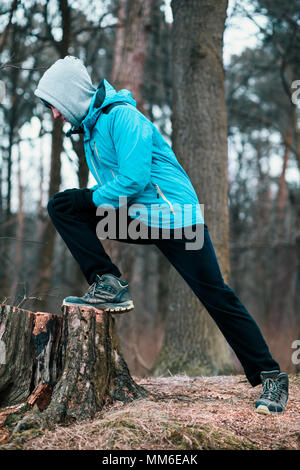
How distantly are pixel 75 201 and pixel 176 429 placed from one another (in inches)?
61.4

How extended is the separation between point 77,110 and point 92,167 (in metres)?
0.40

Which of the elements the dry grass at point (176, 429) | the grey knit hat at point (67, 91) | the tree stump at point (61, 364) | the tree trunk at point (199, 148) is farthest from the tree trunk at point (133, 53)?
the dry grass at point (176, 429)

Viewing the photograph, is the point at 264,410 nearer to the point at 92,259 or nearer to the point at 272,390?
the point at 272,390

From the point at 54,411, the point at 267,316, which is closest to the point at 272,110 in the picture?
the point at 267,316

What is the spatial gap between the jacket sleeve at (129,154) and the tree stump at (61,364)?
2.71 ft

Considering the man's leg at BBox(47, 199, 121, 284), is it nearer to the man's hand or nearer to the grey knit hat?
the man's hand

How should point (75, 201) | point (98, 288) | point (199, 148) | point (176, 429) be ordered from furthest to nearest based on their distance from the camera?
point (199, 148)
point (98, 288)
point (75, 201)
point (176, 429)

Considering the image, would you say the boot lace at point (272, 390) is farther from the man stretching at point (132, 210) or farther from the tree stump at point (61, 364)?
the tree stump at point (61, 364)

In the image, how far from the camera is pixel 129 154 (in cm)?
317

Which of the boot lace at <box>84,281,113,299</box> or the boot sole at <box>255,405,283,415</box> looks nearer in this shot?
the boot sole at <box>255,405,283,415</box>

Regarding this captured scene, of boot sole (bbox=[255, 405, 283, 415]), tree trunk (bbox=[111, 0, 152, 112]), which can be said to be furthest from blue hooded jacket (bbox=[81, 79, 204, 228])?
tree trunk (bbox=[111, 0, 152, 112])

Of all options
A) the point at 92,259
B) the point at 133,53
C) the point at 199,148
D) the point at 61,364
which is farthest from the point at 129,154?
the point at 133,53

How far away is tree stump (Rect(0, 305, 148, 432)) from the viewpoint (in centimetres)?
319

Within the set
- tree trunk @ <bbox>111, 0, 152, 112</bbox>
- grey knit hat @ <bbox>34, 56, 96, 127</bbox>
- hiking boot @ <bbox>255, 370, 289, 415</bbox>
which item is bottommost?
hiking boot @ <bbox>255, 370, 289, 415</bbox>
